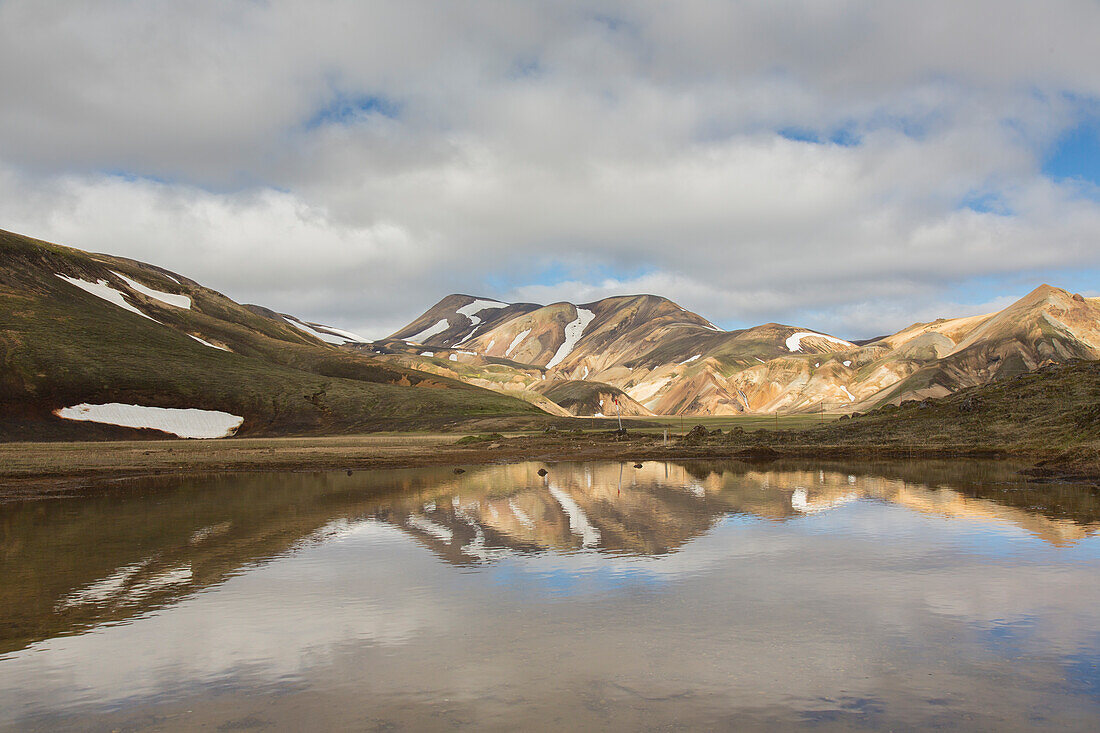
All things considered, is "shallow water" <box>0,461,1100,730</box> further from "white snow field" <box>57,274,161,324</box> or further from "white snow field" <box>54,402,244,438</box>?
"white snow field" <box>57,274,161,324</box>

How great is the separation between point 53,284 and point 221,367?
3404 cm

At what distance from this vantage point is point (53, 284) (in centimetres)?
11688

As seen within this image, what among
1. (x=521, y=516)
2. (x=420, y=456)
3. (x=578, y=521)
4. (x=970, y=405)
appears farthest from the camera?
(x=420, y=456)

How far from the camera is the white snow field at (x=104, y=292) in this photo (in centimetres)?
12450

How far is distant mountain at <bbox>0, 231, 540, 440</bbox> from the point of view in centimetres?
8550

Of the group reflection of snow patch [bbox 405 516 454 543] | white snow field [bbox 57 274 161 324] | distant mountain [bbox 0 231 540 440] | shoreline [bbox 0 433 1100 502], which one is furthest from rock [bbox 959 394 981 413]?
white snow field [bbox 57 274 161 324]

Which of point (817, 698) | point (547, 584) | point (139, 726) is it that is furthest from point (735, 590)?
point (139, 726)

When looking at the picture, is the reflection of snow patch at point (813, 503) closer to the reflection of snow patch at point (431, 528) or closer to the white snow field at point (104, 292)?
the reflection of snow patch at point (431, 528)

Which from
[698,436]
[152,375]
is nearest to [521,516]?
[698,436]

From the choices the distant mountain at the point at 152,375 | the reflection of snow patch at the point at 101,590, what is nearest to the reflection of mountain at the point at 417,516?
the reflection of snow patch at the point at 101,590

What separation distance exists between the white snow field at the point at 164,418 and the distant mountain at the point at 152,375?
20cm

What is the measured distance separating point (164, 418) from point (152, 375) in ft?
38.5

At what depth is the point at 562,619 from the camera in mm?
11297

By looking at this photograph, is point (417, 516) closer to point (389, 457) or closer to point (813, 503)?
point (813, 503)
